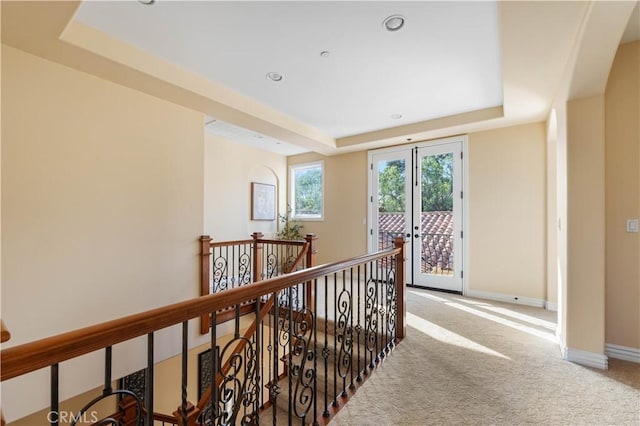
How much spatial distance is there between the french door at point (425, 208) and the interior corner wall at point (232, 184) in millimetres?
2445

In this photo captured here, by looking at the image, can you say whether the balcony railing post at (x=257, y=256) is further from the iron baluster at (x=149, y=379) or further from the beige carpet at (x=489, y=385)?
the iron baluster at (x=149, y=379)

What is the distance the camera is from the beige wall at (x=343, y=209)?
563cm

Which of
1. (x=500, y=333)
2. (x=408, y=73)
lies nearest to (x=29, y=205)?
(x=408, y=73)

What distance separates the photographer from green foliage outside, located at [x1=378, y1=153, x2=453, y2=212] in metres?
4.68

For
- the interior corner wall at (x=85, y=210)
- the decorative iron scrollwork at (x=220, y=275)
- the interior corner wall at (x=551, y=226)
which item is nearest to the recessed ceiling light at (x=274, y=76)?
the interior corner wall at (x=85, y=210)

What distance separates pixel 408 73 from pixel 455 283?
328cm

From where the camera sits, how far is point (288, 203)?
670 cm

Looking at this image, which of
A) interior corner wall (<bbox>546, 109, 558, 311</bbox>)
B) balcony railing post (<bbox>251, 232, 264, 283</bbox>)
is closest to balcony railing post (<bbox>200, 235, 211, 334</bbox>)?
balcony railing post (<bbox>251, 232, 264, 283</bbox>)

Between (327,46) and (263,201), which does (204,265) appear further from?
(327,46)

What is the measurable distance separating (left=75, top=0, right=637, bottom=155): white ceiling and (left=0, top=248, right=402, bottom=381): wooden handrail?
203cm

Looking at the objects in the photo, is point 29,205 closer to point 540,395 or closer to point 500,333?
point 540,395

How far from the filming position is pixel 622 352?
247 cm

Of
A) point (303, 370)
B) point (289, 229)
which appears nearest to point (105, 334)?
point (303, 370)

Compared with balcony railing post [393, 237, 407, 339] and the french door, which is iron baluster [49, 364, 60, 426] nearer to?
balcony railing post [393, 237, 407, 339]
